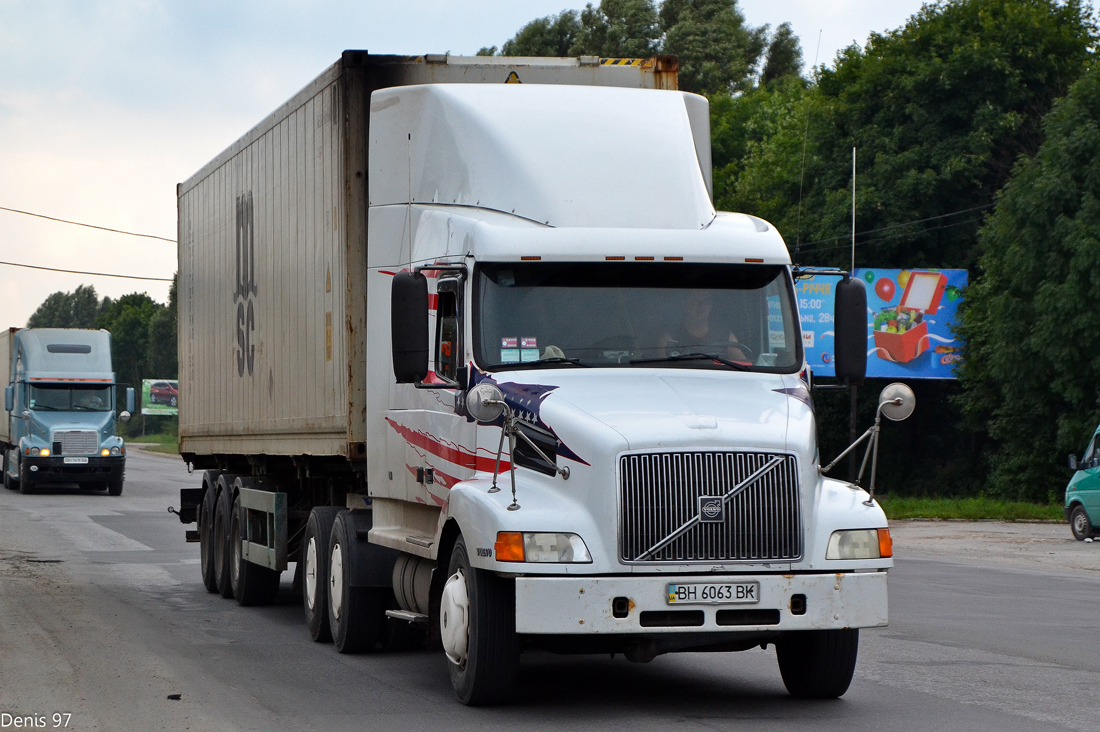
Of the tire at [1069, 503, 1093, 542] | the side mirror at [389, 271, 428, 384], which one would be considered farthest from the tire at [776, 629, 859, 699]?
the tire at [1069, 503, 1093, 542]

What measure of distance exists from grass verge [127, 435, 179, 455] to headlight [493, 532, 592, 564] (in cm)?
8776

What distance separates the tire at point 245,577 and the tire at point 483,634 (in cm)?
616

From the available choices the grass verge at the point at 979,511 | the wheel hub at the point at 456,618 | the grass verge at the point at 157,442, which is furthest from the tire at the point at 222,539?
the grass verge at the point at 157,442

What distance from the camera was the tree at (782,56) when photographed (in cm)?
8431

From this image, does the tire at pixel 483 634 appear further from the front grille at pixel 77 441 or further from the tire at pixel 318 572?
the front grille at pixel 77 441

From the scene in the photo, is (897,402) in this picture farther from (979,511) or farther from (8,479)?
(8,479)

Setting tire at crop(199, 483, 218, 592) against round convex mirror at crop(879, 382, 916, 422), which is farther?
tire at crop(199, 483, 218, 592)

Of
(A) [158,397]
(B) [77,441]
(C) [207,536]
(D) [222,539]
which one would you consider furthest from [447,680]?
(A) [158,397]

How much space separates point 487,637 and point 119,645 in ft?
14.2

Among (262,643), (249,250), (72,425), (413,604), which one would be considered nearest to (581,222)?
(413,604)

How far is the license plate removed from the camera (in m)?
8.17

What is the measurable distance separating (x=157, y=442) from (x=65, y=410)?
268 feet

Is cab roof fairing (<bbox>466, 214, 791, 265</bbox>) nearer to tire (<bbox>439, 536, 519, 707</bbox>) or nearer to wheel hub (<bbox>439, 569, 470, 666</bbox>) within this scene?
tire (<bbox>439, 536, 519, 707</bbox>)

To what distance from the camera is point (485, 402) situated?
8461mm
